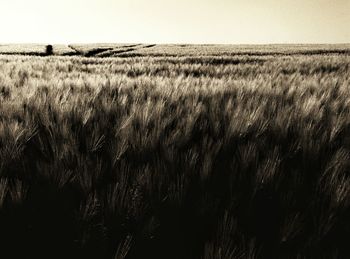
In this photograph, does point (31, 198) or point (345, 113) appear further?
point (345, 113)

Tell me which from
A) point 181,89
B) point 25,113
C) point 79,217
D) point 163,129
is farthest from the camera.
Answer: point 181,89

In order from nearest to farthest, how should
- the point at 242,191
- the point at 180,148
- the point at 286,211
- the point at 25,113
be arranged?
1. the point at 286,211
2. the point at 242,191
3. the point at 180,148
4. the point at 25,113

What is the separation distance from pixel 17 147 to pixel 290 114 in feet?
4.76

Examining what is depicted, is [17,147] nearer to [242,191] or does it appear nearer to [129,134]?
[129,134]

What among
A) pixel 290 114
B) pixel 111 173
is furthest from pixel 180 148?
pixel 290 114

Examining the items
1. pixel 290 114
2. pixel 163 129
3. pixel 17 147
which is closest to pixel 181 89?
pixel 290 114

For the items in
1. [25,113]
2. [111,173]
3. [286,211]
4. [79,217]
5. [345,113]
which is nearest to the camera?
[79,217]

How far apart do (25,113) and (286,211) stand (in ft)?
5.22

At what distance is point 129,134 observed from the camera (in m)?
1.78

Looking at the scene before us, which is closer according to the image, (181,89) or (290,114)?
(290,114)

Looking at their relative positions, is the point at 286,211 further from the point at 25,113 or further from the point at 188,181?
the point at 25,113

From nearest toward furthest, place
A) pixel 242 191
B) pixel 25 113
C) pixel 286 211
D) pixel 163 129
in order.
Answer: pixel 286 211, pixel 242 191, pixel 163 129, pixel 25 113

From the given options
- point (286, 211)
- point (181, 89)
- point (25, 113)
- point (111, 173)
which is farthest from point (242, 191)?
point (181, 89)

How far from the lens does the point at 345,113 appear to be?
258 centimetres
